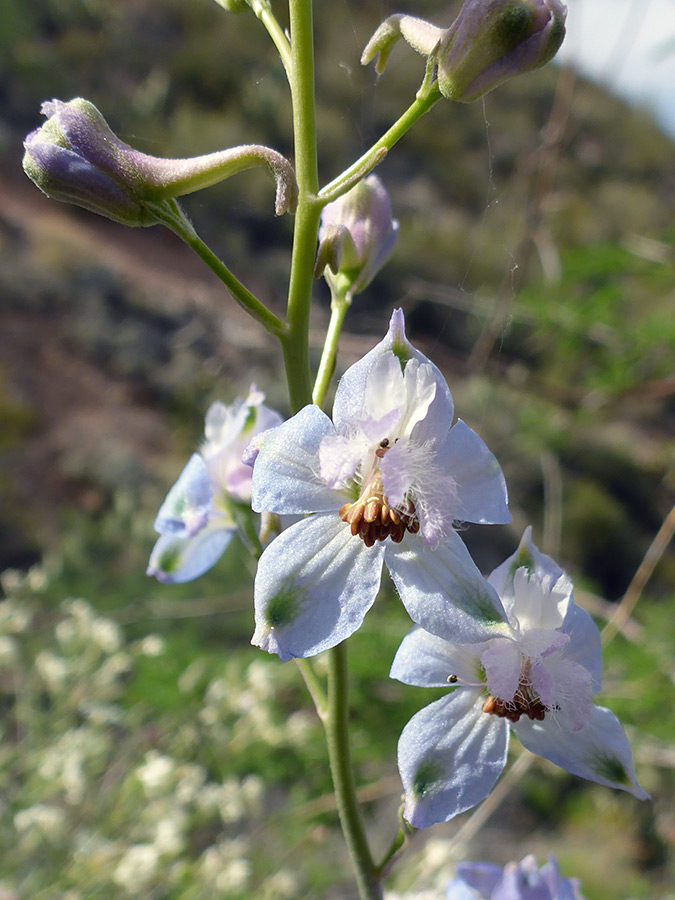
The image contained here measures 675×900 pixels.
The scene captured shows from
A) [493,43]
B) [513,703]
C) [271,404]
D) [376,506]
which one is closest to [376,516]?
[376,506]

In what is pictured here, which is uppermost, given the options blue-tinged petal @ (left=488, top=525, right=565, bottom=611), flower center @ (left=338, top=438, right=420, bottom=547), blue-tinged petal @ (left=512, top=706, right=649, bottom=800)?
flower center @ (left=338, top=438, right=420, bottom=547)

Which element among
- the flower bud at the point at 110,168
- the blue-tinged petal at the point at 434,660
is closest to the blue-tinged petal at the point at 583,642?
the blue-tinged petal at the point at 434,660

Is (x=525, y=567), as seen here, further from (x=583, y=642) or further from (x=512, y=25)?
(x=512, y=25)

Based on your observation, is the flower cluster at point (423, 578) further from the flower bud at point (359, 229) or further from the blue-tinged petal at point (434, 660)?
the flower bud at point (359, 229)

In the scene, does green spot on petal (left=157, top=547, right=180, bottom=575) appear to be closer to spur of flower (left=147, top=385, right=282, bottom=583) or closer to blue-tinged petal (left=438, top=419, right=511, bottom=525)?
spur of flower (left=147, top=385, right=282, bottom=583)

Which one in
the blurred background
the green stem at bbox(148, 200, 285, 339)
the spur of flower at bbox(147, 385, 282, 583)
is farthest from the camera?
the blurred background

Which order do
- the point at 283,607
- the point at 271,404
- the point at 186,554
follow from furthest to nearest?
the point at 271,404 → the point at 186,554 → the point at 283,607

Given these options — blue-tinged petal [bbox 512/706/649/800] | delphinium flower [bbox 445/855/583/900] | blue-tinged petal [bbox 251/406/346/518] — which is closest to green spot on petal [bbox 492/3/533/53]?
blue-tinged petal [bbox 251/406/346/518]
